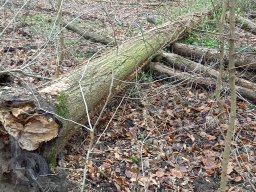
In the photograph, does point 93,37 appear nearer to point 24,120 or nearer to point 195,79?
point 195,79

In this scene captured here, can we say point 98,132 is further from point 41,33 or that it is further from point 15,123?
point 41,33

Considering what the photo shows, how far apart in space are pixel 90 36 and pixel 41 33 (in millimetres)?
1004

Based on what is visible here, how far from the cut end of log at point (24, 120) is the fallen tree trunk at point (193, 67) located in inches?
112

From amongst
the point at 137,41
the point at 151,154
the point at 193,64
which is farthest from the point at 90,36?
the point at 151,154

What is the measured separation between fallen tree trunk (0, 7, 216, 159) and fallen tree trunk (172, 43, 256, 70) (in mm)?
359

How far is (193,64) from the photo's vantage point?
19.5 feet

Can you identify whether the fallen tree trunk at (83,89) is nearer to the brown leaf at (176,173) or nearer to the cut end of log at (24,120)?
the cut end of log at (24,120)

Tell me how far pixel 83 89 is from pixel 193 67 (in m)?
2.34

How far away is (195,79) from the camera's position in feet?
18.4

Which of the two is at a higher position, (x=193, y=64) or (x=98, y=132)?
(x=193, y=64)

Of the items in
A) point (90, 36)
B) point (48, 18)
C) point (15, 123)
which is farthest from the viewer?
point (48, 18)

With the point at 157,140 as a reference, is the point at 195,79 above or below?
above

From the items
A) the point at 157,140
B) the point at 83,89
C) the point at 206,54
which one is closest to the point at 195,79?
the point at 206,54

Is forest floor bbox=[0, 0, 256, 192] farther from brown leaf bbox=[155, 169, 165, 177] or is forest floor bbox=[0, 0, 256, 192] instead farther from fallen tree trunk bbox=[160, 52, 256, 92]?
fallen tree trunk bbox=[160, 52, 256, 92]
